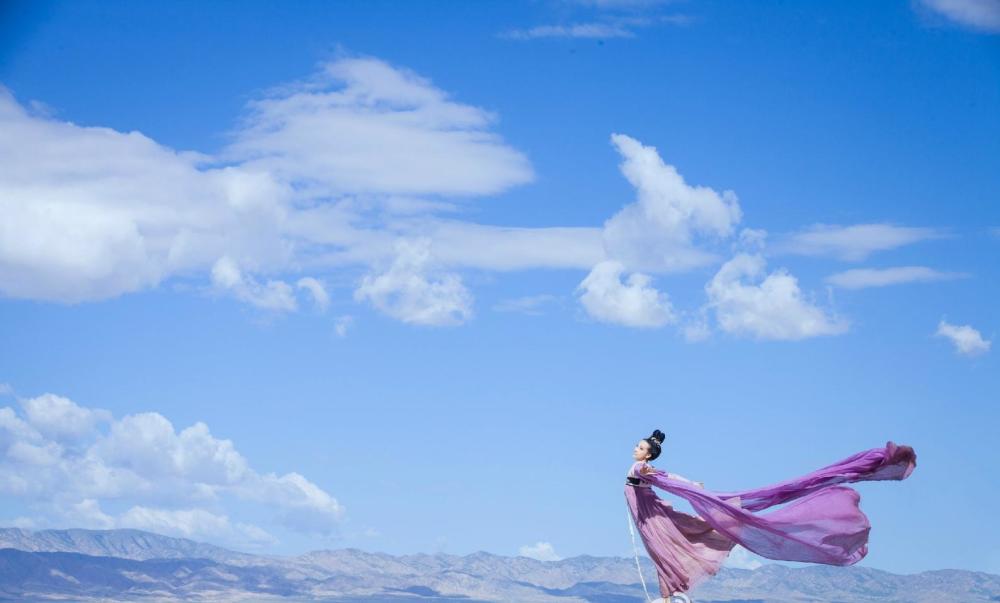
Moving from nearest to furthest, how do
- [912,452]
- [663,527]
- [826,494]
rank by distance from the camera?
[912,452] → [826,494] → [663,527]

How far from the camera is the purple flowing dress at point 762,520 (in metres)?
18.7

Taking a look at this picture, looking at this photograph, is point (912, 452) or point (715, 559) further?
point (715, 559)

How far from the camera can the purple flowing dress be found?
18688 millimetres

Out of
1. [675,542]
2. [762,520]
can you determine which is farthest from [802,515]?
[675,542]

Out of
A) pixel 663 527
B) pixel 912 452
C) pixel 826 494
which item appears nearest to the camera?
pixel 912 452

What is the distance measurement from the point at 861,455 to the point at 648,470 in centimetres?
342

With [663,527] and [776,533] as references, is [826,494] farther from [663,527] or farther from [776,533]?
[663,527]

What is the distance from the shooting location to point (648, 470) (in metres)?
20.2

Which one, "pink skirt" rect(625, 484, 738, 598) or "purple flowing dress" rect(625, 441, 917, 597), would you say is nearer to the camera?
"purple flowing dress" rect(625, 441, 917, 597)

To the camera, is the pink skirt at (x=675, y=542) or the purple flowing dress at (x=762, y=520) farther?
the pink skirt at (x=675, y=542)

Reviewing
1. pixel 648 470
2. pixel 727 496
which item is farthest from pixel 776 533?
pixel 648 470

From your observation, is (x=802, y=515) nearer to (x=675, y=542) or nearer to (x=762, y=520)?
(x=762, y=520)

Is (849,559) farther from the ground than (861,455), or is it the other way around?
(861,455)

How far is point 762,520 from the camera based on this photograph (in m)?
19.5
